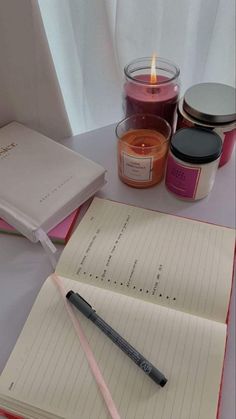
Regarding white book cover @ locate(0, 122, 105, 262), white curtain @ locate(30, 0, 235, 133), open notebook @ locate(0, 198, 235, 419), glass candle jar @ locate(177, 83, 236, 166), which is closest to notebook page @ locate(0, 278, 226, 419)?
open notebook @ locate(0, 198, 235, 419)

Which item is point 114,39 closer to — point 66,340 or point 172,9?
point 172,9

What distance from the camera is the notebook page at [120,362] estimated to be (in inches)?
16.9

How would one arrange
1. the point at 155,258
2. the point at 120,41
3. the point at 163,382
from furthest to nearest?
the point at 120,41 → the point at 155,258 → the point at 163,382

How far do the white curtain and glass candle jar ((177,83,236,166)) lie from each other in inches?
4.7

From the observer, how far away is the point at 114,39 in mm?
692

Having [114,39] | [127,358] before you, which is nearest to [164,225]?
[127,358]

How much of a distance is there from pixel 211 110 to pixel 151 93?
0.31ft

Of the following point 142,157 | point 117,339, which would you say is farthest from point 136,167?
point 117,339

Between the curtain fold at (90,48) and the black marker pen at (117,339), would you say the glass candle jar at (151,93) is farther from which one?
the black marker pen at (117,339)

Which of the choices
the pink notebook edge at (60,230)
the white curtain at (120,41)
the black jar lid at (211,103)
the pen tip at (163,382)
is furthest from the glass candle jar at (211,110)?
the pen tip at (163,382)

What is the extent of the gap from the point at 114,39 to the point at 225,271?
41 cm

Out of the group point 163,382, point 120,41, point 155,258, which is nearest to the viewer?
point 163,382

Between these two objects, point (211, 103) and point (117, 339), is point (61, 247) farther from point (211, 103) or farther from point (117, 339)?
point (211, 103)

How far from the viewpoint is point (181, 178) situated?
24.1 inches
